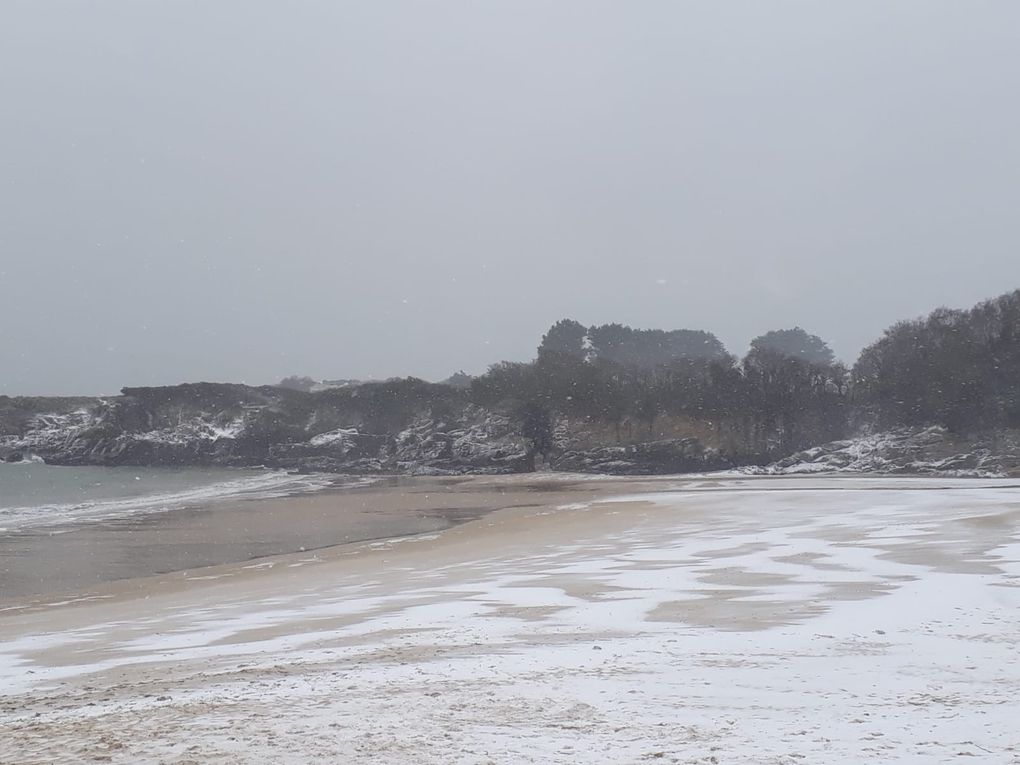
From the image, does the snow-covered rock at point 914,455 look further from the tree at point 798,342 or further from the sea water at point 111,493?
the tree at point 798,342

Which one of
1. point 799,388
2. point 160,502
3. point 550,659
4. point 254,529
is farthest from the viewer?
point 799,388

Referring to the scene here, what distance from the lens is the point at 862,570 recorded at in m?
11.2

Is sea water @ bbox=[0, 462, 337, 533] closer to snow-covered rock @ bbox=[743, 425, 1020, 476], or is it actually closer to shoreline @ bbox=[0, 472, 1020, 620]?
shoreline @ bbox=[0, 472, 1020, 620]

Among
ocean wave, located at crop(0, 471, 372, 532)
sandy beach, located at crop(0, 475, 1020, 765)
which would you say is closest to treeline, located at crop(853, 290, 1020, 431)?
ocean wave, located at crop(0, 471, 372, 532)

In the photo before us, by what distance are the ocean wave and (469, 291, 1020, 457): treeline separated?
18593 millimetres

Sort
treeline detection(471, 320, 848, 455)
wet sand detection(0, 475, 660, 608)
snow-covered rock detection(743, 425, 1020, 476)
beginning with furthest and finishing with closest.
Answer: treeline detection(471, 320, 848, 455), snow-covered rock detection(743, 425, 1020, 476), wet sand detection(0, 475, 660, 608)

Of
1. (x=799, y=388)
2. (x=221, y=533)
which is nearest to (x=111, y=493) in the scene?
(x=221, y=533)

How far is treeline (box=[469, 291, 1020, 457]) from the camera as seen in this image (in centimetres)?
4744

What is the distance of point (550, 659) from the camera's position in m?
6.69

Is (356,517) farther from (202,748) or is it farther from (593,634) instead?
(202,748)

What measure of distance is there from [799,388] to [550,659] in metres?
52.1

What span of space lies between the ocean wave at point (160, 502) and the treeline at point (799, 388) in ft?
61.0

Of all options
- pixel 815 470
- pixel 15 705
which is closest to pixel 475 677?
pixel 15 705

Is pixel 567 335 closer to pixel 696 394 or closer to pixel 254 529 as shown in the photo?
pixel 696 394
